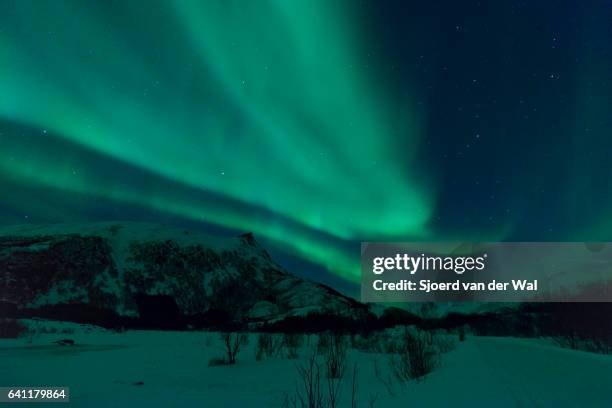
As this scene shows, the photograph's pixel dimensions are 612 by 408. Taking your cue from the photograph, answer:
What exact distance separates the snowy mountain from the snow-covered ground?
80.9 feet

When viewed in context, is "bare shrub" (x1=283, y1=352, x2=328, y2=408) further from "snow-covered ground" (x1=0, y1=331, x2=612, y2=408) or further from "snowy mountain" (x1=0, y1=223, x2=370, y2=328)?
"snowy mountain" (x1=0, y1=223, x2=370, y2=328)

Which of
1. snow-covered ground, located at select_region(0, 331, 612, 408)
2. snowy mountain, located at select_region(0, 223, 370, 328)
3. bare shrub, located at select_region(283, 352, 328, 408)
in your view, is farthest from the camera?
snowy mountain, located at select_region(0, 223, 370, 328)

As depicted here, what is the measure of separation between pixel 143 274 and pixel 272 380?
6491 centimetres

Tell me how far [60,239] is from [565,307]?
59.1m

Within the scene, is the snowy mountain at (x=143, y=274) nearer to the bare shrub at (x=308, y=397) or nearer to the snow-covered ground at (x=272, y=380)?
the snow-covered ground at (x=272, y=380)

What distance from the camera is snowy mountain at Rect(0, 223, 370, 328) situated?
48.8m

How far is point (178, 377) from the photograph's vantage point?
720 cm

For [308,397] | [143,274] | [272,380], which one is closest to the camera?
[308,397]

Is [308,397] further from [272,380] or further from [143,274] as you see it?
[143,274]

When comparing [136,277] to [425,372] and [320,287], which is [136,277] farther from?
Result: [425,372]

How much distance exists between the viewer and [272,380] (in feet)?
22.5

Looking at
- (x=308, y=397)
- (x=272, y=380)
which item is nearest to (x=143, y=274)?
(x=272, y=380)

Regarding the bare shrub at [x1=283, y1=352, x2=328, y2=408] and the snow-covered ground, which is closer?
the bare shrub at [x1=283, y1=352, x2=328, y2=408]

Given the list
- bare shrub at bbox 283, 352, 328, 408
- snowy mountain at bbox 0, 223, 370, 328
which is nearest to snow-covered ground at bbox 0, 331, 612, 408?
bare shrub at bbox 283, 352, 328, 408
